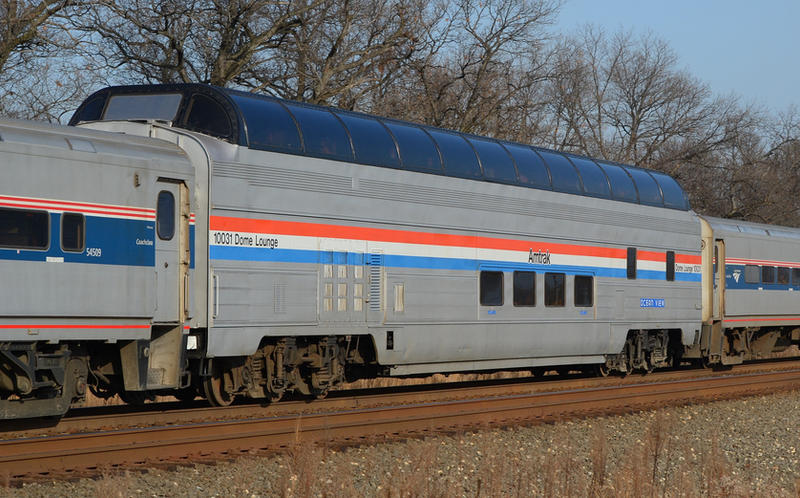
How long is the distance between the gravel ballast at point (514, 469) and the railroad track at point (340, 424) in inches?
18.5

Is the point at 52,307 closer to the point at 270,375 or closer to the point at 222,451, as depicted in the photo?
the point at 222,451

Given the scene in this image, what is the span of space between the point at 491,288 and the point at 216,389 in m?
5.16

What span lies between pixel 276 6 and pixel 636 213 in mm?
13267

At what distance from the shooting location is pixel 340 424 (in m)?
12.3

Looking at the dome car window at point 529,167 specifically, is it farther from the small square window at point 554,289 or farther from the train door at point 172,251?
the train door at point 172,251

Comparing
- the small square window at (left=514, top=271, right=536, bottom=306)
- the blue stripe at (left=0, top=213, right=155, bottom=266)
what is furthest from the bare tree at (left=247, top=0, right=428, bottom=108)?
the blue stripe at (left=0, top=213, right=155, bottom=266)

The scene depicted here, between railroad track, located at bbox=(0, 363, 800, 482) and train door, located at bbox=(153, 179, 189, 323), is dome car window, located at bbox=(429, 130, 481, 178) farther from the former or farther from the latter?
train door, located at bbox=(153, 179, 189, 323)

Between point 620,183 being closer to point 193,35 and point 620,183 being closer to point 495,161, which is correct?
point 495,161

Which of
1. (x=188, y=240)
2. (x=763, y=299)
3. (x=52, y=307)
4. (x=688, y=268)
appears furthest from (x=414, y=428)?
(x=763, y=299)

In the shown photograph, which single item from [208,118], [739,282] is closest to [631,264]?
[739,282]

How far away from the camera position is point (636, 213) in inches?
795

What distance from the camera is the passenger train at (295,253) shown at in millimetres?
10914

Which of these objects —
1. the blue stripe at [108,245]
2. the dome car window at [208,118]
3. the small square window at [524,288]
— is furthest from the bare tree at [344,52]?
the blue stripe at [108,245]

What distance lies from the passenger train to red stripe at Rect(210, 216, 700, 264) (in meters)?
0.03
